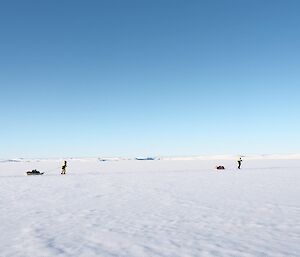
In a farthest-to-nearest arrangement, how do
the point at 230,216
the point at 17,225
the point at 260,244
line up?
the point at 230,216, the point at 17,225, the point at 260,244

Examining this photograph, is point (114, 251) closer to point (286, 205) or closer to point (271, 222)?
point (271, 222)

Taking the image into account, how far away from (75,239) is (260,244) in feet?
15.4

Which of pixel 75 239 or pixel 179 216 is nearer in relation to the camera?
pixel 75 239

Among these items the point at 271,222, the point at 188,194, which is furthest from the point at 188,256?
the point at 188,194

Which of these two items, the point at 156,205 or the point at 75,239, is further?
the point at 156,205

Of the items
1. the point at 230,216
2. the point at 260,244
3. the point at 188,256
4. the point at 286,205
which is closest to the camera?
the point at 188,256

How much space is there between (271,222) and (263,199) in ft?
19.6

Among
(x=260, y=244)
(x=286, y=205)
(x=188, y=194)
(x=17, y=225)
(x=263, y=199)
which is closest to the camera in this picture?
(x=260, y=244)

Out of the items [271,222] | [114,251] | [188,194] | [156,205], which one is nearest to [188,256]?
[114,251]

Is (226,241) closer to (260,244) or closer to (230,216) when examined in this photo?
(260,244)

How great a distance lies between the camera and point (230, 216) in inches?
521

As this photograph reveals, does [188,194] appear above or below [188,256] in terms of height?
above

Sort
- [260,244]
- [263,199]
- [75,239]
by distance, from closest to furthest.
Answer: [260,244] < [75,239] < [263,199]

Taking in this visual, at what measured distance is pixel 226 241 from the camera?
9.42m
